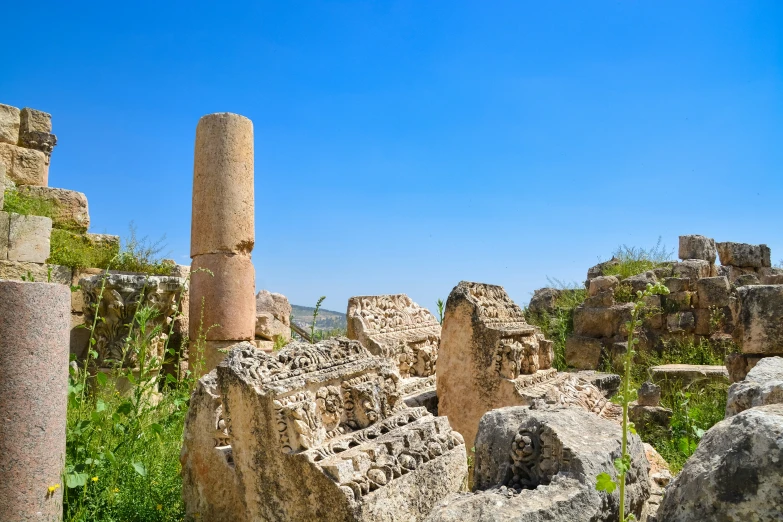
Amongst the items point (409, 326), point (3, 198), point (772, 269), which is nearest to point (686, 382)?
point (409, 326)

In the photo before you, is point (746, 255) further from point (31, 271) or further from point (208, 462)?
point (208, 462)

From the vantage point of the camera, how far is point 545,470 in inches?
107

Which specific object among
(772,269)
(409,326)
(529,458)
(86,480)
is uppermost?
(772,269)

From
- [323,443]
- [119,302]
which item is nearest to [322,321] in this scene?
[119,302]

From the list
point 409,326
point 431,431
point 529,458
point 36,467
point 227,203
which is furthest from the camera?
point 227,203

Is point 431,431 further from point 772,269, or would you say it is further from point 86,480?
point 772,269

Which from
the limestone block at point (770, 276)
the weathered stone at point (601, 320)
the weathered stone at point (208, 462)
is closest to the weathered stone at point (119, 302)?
the weathered stone at point (208, 462)

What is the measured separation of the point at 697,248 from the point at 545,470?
41.2 feet

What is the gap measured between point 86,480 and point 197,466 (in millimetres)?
603

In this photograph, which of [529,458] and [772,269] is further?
[772,269]

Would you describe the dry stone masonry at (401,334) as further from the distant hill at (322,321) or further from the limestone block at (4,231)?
the limestone block at (4,231)

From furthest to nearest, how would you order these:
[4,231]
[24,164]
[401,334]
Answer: [24,164] < [4,231] < [401,334]

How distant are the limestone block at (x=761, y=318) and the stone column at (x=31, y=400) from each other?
5.95 meters

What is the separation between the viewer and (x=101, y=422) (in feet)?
13.8
